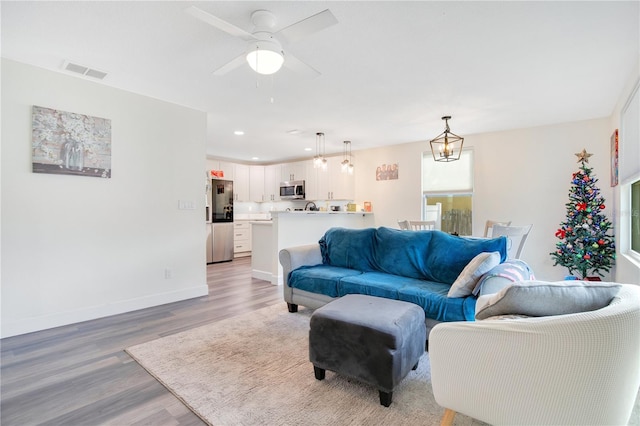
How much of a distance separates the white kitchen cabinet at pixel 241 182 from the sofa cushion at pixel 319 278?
197 inches

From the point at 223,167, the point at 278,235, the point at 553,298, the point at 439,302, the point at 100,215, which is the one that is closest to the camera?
the point at 553,298

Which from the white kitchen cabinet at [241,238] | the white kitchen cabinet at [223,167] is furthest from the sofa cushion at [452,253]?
the white kitchen cabinet at [223,167]

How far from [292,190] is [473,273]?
19.3 feet

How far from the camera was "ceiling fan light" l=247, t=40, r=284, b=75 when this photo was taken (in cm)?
→ 201

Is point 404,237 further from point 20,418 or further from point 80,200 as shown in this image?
point 80,200

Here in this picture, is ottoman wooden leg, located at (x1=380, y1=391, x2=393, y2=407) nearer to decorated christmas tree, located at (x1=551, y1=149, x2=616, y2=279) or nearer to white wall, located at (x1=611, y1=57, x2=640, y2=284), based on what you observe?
white wall, located at (x1=611, y1=57, x2=640, y2=284)

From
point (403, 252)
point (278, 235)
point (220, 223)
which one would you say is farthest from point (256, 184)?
point (403, 252)

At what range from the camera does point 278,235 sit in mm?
4723

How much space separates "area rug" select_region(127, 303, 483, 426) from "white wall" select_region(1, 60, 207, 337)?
118 cm

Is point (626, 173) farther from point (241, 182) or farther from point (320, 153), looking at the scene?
point (241, 182)

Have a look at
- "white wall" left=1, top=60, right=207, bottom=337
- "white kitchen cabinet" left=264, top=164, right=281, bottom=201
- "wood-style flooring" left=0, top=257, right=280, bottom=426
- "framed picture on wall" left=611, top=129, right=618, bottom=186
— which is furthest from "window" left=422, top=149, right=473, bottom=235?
"white wall" left=1, top=60, right=207, bottom=337

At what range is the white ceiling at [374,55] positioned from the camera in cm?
207

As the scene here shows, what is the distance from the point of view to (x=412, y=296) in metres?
2.58

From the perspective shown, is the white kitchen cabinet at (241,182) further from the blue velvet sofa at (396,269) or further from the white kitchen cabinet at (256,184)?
the blue velvet sofa at (396,269)
